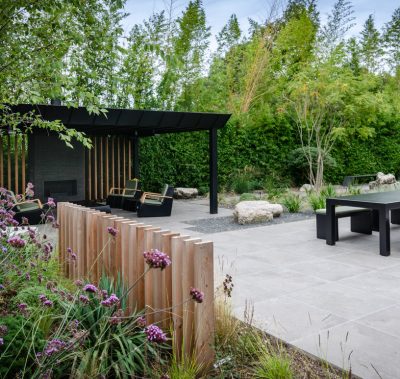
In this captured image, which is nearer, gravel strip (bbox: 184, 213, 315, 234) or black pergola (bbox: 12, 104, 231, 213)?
black pergola (bbox: 12, 104, 231, 213)

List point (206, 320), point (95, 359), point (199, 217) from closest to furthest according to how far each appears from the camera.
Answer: point (95, 359), point (206, 320), point (199, 217)

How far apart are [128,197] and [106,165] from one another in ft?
5.98

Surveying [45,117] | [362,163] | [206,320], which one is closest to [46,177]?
[45,117]

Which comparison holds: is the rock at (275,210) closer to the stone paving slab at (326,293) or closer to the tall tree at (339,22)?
the stone paving slab at (326,293)

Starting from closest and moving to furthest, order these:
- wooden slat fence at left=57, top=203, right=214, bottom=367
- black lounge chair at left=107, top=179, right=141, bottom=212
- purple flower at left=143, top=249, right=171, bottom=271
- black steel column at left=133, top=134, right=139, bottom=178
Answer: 1. purple flower at left=143, top=249, right=171, bottom=271
2. wooden slat fence at left=57, top=203, right=214, bottom=367
3. black lounge chair at left=107, top=179, right=141, bottom=212
4. black steel column at left=133, top=134, right=139, bottom=178

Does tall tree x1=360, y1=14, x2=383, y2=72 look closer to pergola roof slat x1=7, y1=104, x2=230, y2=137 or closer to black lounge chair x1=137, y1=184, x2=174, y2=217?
pergola roof slat x1=7, y1=104, x2=230, y2=137

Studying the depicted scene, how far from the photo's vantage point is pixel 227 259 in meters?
5.19

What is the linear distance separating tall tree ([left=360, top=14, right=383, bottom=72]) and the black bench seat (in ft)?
51.2

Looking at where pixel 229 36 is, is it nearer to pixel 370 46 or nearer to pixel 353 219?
pixel 370 46

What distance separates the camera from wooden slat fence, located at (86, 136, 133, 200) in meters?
11.3

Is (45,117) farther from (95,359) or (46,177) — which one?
(95,359)

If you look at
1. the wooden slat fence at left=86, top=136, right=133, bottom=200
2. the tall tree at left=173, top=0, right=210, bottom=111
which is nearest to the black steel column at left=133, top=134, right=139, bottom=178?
the wooden slat fence at left=86, top=136, right=133, bottom=200

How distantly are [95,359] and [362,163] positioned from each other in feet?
52.1

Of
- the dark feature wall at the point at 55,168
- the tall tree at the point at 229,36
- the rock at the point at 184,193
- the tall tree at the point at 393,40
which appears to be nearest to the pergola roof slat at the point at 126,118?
the dark feature wall at the point at 55,168
